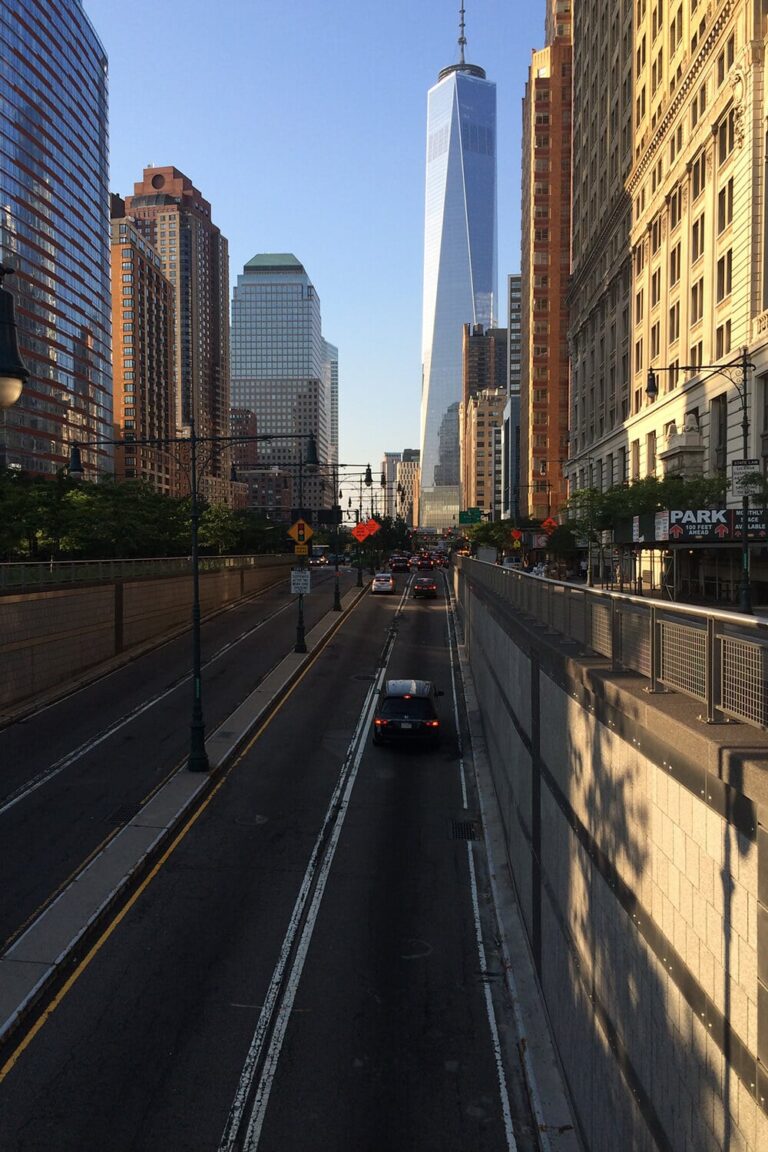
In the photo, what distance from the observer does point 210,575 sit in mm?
56281

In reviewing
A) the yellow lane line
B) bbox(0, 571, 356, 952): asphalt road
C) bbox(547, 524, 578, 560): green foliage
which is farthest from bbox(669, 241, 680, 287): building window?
Answer: the yellow lane line

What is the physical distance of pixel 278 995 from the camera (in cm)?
1127

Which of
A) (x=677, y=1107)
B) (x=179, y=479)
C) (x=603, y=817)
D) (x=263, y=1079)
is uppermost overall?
(x=179, y=479)

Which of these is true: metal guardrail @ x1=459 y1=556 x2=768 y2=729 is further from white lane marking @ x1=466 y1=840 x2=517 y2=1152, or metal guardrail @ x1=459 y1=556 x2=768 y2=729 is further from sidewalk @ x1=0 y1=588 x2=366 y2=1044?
sidewalk @ x1=0 y1=588 x2=366 y2=1044

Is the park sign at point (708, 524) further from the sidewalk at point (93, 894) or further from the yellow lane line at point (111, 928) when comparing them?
the sidewalk at point (93, 894)

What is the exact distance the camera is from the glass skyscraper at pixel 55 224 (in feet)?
401

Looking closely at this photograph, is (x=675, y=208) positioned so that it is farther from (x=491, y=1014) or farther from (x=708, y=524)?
(x=491, y=1014)

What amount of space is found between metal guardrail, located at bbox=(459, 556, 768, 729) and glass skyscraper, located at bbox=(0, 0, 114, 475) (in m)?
122

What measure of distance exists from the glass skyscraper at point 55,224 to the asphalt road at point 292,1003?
11505cm

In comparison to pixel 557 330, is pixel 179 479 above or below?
below

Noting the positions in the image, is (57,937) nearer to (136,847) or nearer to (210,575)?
(136,847)

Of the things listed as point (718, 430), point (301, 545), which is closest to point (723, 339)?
point (718, 430)

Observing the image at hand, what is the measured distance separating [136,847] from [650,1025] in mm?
12734

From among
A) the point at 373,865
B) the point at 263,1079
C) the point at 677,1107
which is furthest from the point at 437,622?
the point at 677,1107
